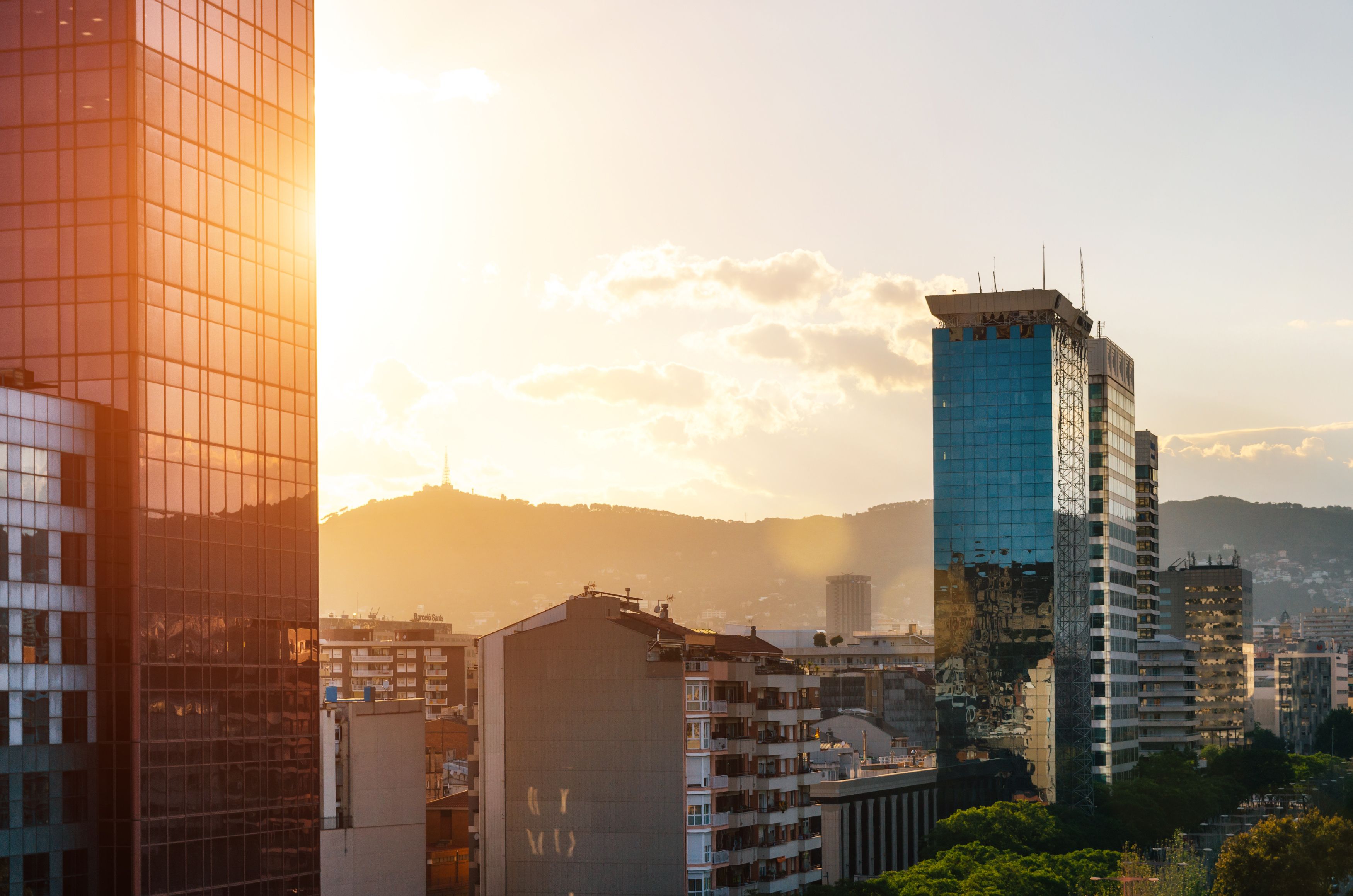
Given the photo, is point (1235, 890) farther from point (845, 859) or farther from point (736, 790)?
point (845, 859)

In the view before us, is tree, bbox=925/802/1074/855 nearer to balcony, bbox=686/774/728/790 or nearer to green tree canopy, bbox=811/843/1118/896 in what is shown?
green tree canopy, bbox=811/843/1118/896

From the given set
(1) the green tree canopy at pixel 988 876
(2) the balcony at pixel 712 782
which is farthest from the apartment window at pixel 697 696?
(1) the green tree canopy at pixel 988 876

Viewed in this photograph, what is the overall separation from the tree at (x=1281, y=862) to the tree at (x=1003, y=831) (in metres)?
23.5

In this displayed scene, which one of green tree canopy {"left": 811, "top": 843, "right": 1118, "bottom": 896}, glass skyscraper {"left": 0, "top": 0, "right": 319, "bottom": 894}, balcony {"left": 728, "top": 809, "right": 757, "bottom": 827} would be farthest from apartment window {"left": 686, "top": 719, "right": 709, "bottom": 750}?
glass skyscraper {"left": 0, "top": 0, "right": 319, "bottom": 894}

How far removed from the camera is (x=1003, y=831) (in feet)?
486

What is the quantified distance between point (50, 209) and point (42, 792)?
30968 mm

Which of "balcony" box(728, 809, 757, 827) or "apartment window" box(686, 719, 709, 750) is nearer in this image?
"apartment window" box(686, 719, 709, 750)

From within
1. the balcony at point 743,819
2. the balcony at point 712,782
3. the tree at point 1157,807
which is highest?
the balcony at point 712,782

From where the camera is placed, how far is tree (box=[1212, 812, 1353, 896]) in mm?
117750

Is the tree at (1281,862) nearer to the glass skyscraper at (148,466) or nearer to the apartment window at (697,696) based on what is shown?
the apartment window at (697,696)

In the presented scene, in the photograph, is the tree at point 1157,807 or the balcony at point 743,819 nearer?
the balcony at point 743,819

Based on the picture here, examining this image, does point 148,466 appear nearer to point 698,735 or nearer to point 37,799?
point 37,799

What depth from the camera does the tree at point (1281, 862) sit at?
117750 millimetres

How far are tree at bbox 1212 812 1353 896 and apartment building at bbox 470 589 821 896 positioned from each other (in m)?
34.1
